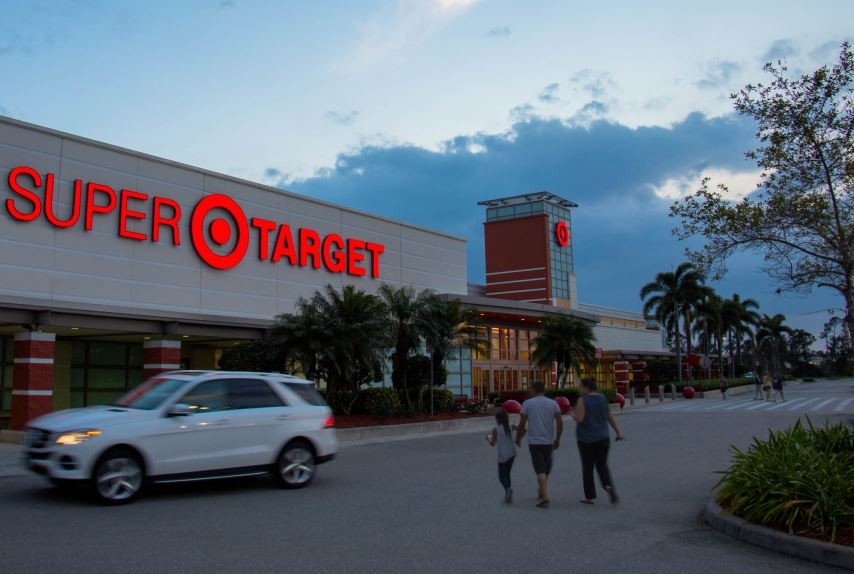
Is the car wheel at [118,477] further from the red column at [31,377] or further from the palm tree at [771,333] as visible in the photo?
the palm tree at [771,333]

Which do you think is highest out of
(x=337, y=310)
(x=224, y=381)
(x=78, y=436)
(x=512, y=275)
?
(x=512, y=275)

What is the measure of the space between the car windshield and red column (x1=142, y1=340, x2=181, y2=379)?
1259 cm

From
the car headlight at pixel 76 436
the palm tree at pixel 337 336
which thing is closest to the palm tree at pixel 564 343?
the palm tree at pixel 337 336

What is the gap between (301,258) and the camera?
101ft

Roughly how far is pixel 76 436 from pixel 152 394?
4.88ft

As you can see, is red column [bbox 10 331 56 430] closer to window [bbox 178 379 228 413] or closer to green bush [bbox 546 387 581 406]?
window [bbox 178 379 228 413]

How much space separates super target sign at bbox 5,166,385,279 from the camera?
73.6ft

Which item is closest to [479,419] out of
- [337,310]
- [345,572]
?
[337,310]

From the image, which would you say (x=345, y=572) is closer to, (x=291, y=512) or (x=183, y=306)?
(x=291, y=512)

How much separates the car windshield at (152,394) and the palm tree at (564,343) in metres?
26.5

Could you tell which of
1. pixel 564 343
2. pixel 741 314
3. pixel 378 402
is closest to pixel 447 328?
pixel 378 402

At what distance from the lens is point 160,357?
2347 centimetres

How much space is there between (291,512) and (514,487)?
12.3 feet

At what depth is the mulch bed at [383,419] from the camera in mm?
22309
